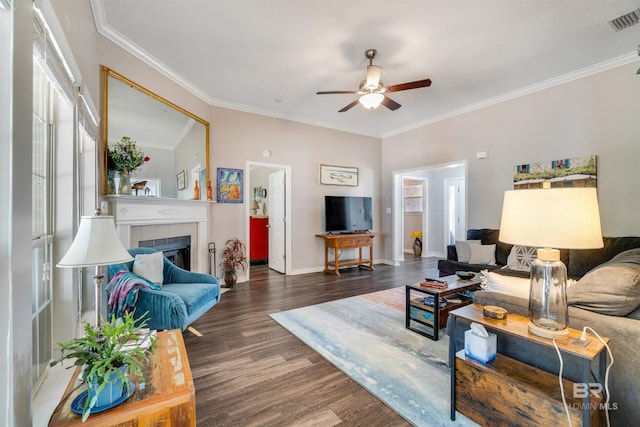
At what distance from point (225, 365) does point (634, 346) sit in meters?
2.46

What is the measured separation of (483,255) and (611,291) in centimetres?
271

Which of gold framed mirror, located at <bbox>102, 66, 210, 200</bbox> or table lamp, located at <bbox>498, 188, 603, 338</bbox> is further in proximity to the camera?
gold framed mirror, located at <bbox>102, 66, 210, 200</bbox>

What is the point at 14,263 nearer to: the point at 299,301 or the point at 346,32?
the point at 346,32

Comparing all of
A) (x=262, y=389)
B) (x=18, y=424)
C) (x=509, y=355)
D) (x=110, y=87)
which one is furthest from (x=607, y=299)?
(x=110, y=87)

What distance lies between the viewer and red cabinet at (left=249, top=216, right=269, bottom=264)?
6322 millimetres

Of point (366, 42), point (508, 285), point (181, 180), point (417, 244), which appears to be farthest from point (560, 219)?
point (417, 244)

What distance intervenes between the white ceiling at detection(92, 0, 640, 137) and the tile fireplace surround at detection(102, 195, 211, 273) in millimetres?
1618

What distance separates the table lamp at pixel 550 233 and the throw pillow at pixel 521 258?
248 cm

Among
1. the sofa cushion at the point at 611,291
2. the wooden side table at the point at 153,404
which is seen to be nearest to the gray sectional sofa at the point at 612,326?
the sofa cushion at the point at 611,291

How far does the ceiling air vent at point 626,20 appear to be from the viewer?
2445 mm

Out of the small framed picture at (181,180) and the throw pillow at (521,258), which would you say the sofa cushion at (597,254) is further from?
the small framed picture at (181,180)

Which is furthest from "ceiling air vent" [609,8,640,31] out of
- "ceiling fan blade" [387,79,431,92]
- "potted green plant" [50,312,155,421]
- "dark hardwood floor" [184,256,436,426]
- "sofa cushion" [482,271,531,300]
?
"potted green plant" [50,312,155,421]

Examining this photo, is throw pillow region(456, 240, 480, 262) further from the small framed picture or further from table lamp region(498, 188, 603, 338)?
the small framed picture

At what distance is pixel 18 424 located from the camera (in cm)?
78
